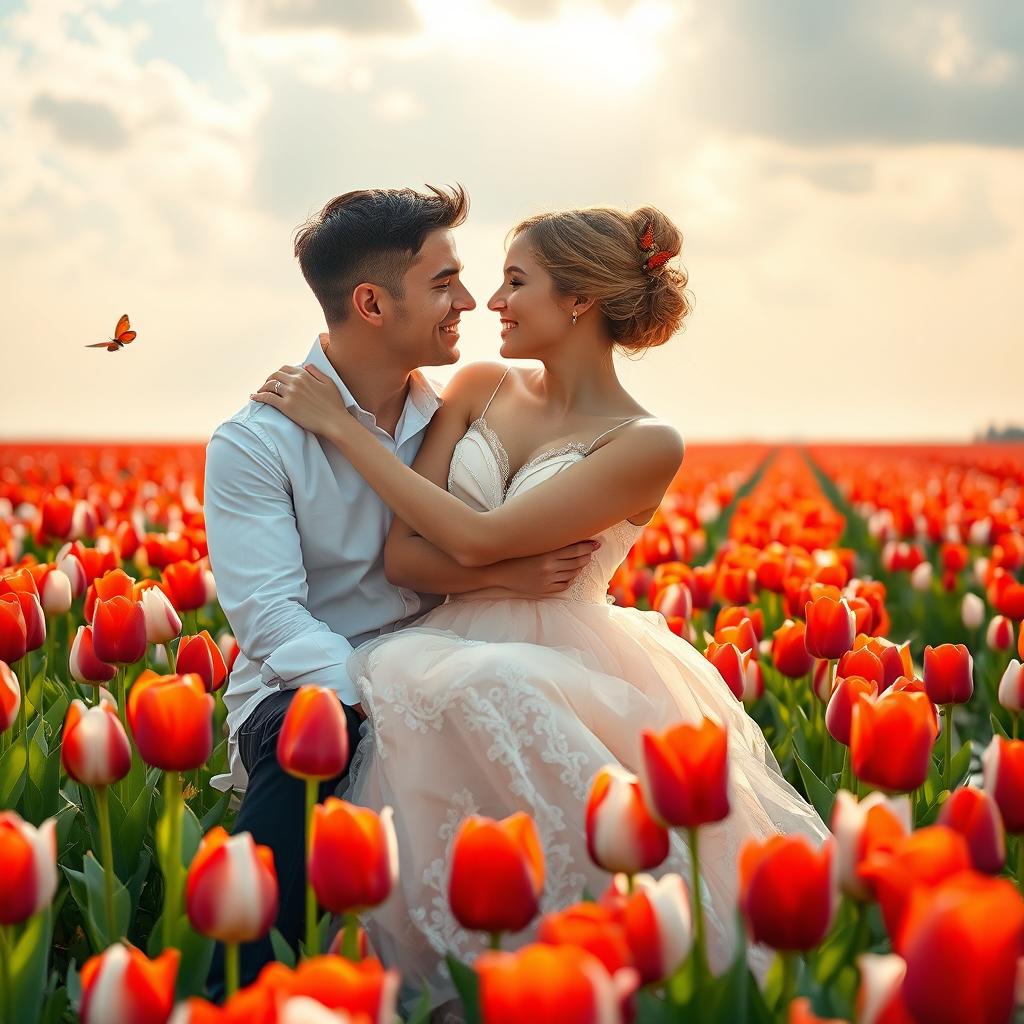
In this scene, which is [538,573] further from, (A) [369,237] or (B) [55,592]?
(B) [55,592]

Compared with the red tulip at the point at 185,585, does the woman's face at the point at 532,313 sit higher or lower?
higher

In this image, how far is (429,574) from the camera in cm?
397

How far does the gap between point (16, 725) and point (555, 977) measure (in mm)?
2814

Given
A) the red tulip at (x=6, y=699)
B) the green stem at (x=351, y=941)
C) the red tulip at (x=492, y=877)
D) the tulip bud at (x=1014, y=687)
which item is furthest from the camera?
the tulip bud at (x=1014, y=687)

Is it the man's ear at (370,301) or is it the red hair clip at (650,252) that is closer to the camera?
the man's ear at (370,301)

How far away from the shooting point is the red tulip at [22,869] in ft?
6.39

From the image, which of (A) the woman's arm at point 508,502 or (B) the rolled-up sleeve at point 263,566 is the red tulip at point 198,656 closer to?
(B) the rolled-up sleeve at point 263,566

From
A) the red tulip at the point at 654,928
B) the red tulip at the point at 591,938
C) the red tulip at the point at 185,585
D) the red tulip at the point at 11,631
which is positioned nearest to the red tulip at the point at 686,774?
the red tulip at the point at 654,928

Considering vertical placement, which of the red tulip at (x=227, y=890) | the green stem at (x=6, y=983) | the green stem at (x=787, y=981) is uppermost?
the red tulip at (x=227, y=890)

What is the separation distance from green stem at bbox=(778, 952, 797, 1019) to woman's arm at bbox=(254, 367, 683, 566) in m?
2.05

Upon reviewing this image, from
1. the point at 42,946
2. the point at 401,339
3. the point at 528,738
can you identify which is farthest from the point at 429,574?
the point at 42,946

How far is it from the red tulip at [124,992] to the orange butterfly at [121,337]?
81.2 inches

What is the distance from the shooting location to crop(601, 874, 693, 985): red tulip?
5.83ft

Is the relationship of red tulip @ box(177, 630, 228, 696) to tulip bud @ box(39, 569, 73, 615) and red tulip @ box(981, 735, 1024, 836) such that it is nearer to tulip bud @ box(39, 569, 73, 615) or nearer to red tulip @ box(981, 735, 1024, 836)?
tulip bud @ box(39, 569, 73, 615)
